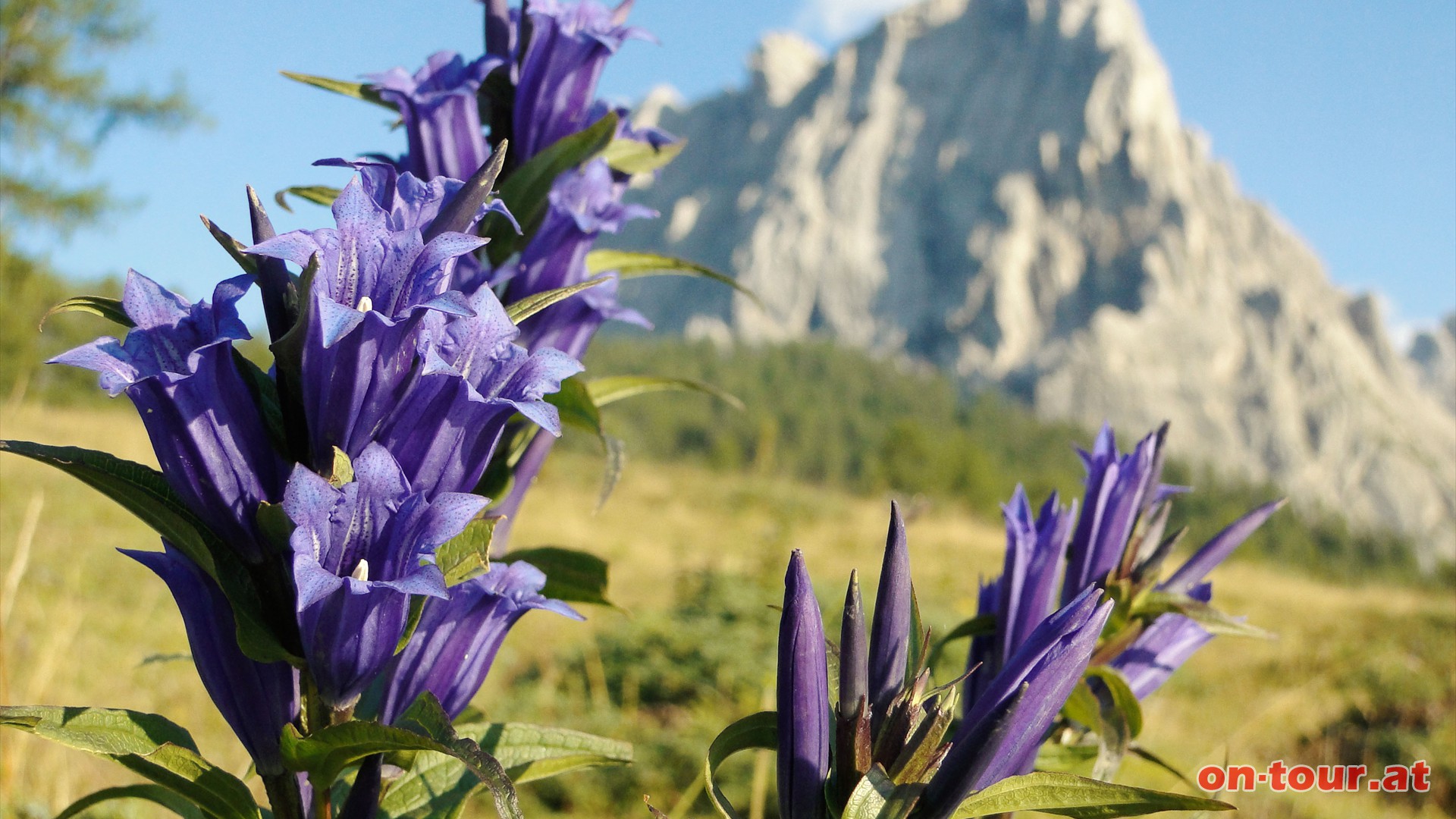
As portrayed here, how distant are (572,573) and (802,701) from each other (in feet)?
1.98

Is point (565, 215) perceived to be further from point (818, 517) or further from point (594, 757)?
point (818, 517)

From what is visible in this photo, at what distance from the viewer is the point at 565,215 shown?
1520 mm

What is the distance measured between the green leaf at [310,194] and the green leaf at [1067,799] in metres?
1.31

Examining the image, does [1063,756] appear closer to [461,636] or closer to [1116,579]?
[1116,579]

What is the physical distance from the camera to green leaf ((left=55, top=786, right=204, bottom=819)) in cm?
118

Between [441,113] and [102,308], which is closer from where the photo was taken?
[102,308]

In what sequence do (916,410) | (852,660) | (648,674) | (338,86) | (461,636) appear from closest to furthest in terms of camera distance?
(852,660) < (461,636) < (338,86) < (648,674) < (916,410)

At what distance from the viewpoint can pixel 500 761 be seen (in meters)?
1.22

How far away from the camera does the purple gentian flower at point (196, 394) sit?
1006mm

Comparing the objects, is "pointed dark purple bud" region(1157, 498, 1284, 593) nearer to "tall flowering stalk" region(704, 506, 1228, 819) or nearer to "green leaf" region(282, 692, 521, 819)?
"tall flowering stalk" region(704, 506, 1228, 819)

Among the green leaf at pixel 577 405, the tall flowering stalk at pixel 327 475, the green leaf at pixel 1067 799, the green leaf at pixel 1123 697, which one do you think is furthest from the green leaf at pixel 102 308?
the green leaf at pixel 1123 697

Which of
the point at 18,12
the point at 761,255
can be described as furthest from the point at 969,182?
the point at 18,12

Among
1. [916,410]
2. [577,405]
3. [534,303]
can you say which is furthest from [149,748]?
[916,410]

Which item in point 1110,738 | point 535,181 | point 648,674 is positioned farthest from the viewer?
point 648,674
